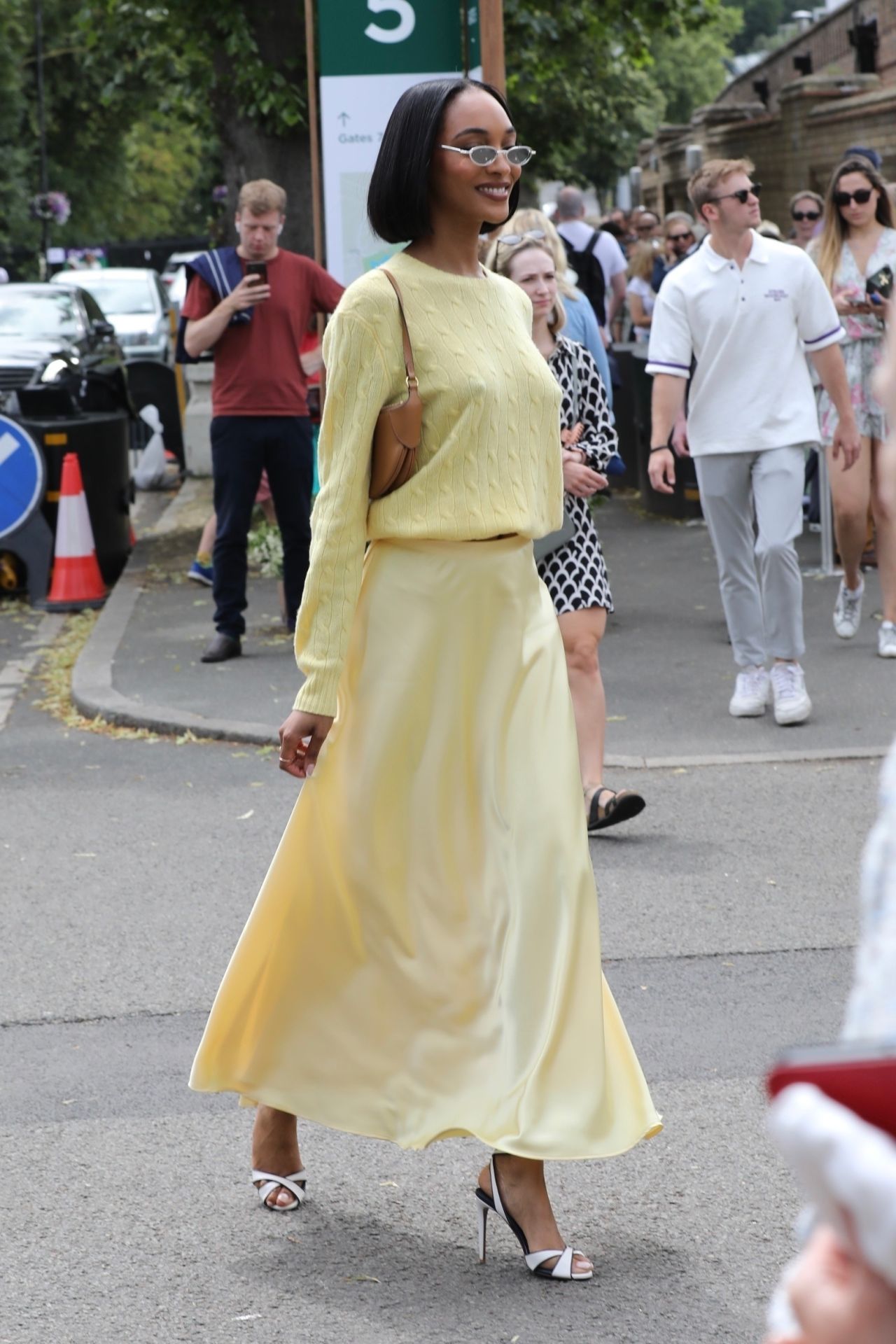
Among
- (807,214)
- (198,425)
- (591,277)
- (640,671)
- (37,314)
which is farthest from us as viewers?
(198,425)

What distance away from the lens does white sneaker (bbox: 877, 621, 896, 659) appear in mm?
9172

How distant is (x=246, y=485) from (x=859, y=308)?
120 inches

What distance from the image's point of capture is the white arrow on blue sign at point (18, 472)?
38.7ft

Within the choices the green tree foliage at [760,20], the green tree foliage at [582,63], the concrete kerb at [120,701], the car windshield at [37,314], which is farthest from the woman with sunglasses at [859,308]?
the green tree foliage at [760,20]

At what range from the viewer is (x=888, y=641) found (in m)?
9.19

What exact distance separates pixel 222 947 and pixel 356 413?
236 centimetres

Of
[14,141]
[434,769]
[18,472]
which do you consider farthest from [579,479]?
[14,141]

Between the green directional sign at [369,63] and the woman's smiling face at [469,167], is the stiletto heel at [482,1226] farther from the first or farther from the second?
the green directional sign at [369,63]

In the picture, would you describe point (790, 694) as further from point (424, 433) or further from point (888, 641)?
point (424, 433)

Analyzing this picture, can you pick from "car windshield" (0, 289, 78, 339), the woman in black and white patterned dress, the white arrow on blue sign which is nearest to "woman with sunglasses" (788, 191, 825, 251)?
the white arrow on blue sign

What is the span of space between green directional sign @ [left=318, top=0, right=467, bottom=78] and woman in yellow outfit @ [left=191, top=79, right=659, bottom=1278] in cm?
659

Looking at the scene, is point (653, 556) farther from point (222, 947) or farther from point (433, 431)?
point (433, 431)

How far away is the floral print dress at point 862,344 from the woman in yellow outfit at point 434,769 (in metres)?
5.99

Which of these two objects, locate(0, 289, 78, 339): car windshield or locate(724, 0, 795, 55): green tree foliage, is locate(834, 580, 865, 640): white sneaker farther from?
locate(724, 0, 795, 55): green tree foliage
